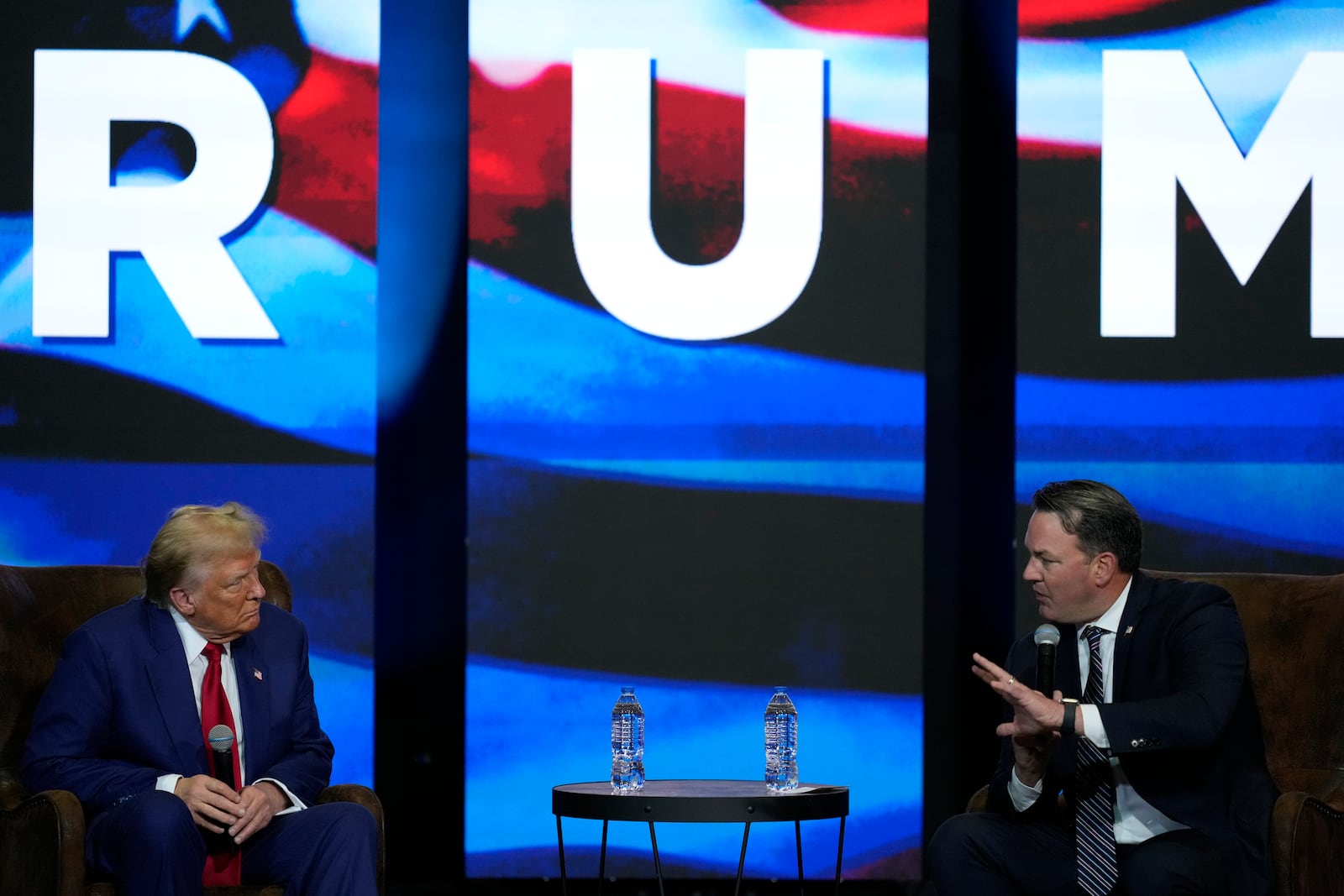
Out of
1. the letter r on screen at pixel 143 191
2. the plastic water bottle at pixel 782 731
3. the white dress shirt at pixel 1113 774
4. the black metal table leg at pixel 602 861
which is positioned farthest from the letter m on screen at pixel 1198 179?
the letter r on screen at pixel 143 191

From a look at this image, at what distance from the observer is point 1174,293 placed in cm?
466

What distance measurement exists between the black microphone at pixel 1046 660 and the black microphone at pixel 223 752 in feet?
0.07

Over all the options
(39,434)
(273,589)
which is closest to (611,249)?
(273,589)

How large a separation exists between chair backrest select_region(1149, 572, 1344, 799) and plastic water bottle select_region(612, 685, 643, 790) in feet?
4.89

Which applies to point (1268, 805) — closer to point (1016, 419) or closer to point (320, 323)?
point (1016, 419)

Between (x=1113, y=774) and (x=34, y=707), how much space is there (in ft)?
7.83

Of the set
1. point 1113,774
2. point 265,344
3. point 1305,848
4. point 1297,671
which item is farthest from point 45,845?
point 1297,671

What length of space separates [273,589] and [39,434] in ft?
4.34

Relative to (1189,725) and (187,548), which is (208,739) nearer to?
(187,548)

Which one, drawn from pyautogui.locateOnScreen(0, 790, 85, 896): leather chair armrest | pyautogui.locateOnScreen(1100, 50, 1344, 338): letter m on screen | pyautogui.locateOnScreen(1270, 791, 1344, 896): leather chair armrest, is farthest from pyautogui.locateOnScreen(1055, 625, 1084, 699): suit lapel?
pyautogui.locateOnScreen(0, 790, 85, 896): leather chair armrest

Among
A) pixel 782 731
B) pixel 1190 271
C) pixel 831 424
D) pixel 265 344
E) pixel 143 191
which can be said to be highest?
pixel 143 191

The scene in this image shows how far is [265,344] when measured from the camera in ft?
15.5

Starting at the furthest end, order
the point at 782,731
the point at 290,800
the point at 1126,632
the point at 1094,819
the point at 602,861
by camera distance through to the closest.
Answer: the point at 782,731 < the point at 602,861 < the point at 290,800 < the point at 1126,632 < the point at 1094,819

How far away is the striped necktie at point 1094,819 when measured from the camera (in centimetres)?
306
